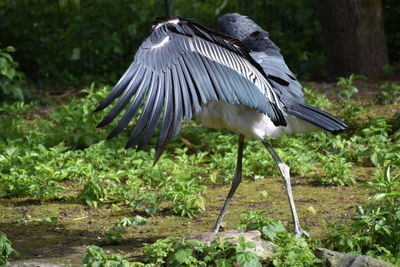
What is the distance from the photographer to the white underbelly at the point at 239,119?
4.44 metres

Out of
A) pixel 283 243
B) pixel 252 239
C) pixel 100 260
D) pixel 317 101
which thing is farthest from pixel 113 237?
pixel 317 101

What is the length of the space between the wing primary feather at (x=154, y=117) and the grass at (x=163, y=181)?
924 mm

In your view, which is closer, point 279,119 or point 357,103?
point 279,119

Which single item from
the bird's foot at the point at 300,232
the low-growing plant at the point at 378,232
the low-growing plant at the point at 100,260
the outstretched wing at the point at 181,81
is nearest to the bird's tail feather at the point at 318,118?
the outstretched wing at the point at 181,81

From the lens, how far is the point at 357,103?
26.2ft

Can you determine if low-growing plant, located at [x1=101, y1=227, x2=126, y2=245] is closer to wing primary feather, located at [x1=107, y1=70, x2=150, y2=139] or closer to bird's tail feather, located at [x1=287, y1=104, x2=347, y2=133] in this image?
wing primary feather, located at [x1=107, y1=70, x2=150, y2=139]

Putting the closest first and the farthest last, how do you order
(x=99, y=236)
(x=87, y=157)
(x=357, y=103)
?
(x=99, y=236)
(x=87, y=157)
(x=357, y=103)

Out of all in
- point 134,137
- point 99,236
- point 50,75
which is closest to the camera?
point 134,137

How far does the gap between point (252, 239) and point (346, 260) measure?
1.62ft

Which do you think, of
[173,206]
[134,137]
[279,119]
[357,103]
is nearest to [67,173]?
[173,206]

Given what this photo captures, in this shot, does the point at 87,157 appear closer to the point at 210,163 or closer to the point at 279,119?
the point at 210,163

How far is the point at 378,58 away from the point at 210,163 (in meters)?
4.02

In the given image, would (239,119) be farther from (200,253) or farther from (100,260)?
(100,260)

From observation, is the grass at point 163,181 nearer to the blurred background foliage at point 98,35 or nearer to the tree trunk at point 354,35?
the tree trunk at point 354,35
